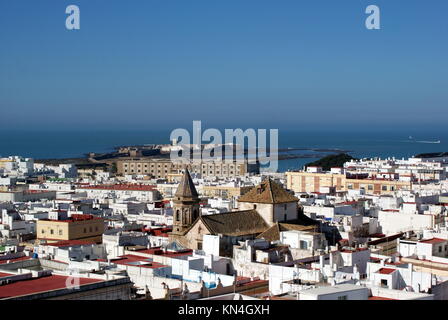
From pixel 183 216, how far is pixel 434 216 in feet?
35.7

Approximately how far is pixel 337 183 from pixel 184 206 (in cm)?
3285

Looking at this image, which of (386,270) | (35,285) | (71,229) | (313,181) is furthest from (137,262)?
(313,181)

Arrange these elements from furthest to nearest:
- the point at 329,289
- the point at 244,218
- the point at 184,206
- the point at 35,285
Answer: the point at 184,206
the point at 244,218
the point at 35,285
the point at 329,289

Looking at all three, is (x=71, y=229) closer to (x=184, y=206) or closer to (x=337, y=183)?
(x=184, y=206)

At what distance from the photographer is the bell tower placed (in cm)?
3200

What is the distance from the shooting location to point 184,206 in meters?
32.1

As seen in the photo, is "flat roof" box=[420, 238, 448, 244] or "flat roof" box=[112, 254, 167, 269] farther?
"flat roof" box=[420, 238, 448, 244]

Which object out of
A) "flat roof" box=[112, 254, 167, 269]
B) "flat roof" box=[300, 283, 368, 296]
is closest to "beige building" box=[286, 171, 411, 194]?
"flat roof" box=[112, 254, 167, 269]

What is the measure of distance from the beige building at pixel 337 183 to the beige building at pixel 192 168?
2100 cm

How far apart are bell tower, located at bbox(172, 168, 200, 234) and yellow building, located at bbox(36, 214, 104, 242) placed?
490 centimetres

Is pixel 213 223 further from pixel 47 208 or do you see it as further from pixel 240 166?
pixel 240 166

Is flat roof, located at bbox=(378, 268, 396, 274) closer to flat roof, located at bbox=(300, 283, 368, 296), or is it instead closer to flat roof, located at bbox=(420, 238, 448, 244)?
flat roof, located at bbox=(300, 283, 368, 296)

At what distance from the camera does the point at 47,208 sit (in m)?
45.7
